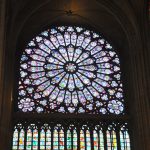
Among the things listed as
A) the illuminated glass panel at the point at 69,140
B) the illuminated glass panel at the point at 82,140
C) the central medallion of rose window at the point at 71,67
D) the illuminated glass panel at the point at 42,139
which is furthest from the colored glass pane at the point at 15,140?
the central medallion of rose window at the point at 71,67

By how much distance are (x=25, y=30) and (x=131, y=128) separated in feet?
21.1

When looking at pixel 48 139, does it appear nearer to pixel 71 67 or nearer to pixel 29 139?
pixel 29 139

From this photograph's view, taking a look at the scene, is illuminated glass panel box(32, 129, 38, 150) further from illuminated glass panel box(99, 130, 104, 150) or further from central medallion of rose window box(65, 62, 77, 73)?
central medallion of rose window box(65, 62, 77, 73)

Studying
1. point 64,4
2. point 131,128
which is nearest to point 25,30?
point 64,4

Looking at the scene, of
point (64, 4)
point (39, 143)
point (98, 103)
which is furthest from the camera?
point (64, 4)

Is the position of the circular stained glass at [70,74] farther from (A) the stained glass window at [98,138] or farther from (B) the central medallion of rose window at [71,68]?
(A) the stained glass window at [98,138]

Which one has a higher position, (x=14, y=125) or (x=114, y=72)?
(x=114, y=72)

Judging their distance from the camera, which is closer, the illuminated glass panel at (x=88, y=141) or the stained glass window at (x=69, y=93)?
the illuminated glass panel at (x=88, y=141)

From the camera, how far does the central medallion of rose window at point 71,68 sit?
18453mm

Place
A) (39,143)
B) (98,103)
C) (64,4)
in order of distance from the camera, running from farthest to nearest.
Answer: (64,4) → (98,103) → (39,143)

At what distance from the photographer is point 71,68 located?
62.2ft

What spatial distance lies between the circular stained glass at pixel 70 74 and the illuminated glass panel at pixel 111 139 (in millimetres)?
906

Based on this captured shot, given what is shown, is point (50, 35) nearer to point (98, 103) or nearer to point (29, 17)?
point (29, 17)

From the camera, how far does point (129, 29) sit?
1748 centimetres
